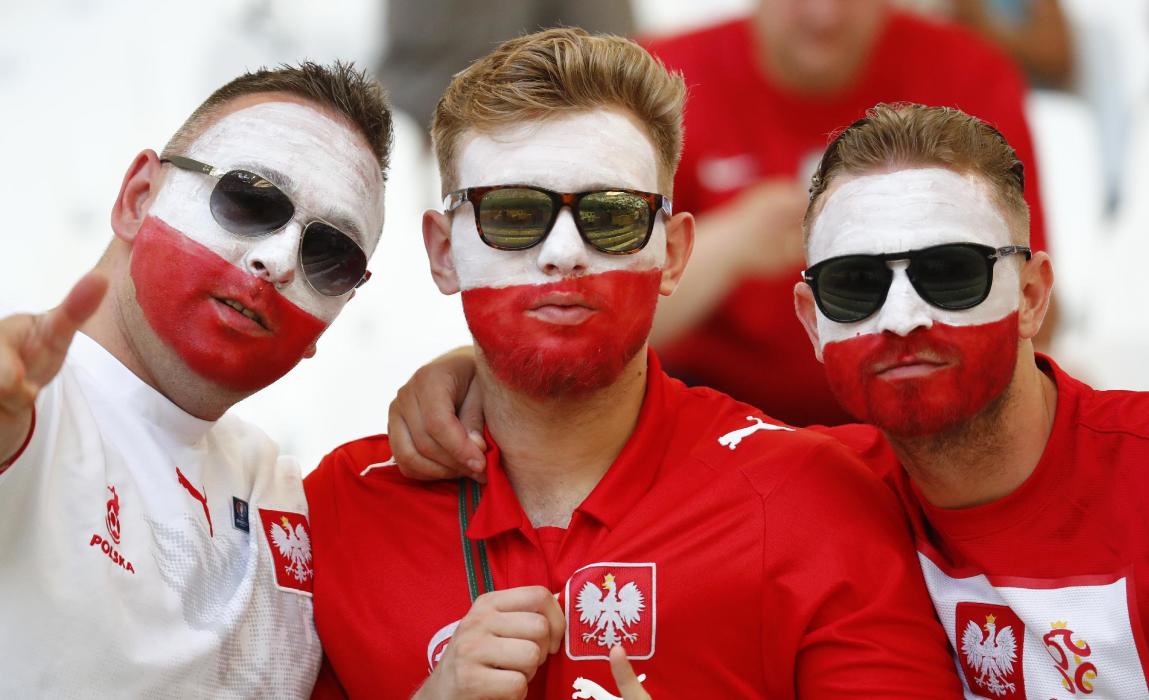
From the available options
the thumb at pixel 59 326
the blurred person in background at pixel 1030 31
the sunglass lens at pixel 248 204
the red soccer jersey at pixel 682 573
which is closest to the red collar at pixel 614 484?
the red soccer jersey at pixel 682 573

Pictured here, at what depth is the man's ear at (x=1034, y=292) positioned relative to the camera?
8.54ft

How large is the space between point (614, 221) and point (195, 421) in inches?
36.9

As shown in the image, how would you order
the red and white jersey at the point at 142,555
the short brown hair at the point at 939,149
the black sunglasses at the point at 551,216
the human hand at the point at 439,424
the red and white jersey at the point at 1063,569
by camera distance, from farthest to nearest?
the human hand at the point at 439,424 < the black sunglasses at the point at 551,216 < the short brown hair at the point at 939,149 < the red and white jersey at the point at 1063,569 < the red and white jersey at the point at 142,555

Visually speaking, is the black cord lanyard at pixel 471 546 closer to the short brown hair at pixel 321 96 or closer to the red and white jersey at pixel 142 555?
the red and white jersey at pixel 142 555

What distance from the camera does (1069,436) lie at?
2543 mm

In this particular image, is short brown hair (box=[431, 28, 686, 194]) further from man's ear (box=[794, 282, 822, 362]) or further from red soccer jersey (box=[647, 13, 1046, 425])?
red soccer jersey (box=[647, 13, 1046, 425])

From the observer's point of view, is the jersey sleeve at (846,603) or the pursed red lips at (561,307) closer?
the jersey sleeve at (846,603)

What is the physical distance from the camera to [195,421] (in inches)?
107

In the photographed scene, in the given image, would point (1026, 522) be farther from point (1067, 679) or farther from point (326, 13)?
point (326, 13)

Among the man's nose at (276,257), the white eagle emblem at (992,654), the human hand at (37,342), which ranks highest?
the man's nose at (276,257)

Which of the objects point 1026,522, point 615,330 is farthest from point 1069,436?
point 615,330

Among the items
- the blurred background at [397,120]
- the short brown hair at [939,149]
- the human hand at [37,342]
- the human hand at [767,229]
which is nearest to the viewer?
the human hand at [37,342]

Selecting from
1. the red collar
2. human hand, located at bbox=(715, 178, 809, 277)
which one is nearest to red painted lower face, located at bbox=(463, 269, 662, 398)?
the red collar

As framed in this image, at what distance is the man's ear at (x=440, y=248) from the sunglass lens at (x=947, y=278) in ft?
3.24
